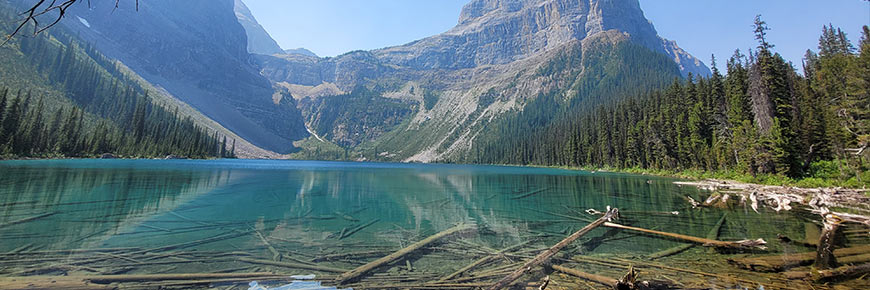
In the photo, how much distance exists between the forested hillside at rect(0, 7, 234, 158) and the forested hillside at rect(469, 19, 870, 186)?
4540 inches

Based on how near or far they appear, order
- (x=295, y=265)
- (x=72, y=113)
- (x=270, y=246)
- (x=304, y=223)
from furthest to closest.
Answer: (x=72, y=113), (x=304, y=223), (x=270, y=246), (x=295, y=265)

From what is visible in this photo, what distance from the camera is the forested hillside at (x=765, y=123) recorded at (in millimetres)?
32969

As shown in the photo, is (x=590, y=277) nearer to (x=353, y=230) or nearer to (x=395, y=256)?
(x=395, y=256)

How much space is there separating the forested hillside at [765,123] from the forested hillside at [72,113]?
115316mm

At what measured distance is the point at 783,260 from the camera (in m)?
10.9

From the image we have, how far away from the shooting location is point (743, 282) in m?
9.27

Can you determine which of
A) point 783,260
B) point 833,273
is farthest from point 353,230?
point 833,273

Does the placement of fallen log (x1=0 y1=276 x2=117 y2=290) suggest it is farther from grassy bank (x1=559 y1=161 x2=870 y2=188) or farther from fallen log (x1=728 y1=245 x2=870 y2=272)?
grassy bank (x1=559 y1=161 x2=870 y2=188)

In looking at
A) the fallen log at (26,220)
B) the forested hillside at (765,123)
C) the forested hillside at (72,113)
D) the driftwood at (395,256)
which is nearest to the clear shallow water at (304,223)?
the fallen log at (26,220)

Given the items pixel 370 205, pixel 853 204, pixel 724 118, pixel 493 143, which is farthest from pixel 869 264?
pixel 493 143

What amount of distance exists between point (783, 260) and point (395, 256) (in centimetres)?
1252

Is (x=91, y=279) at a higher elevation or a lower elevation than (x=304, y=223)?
lower

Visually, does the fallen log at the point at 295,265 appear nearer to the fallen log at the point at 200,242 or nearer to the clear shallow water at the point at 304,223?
the clear shallow water at the point at 304,223

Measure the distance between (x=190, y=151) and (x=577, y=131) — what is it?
147 metres
